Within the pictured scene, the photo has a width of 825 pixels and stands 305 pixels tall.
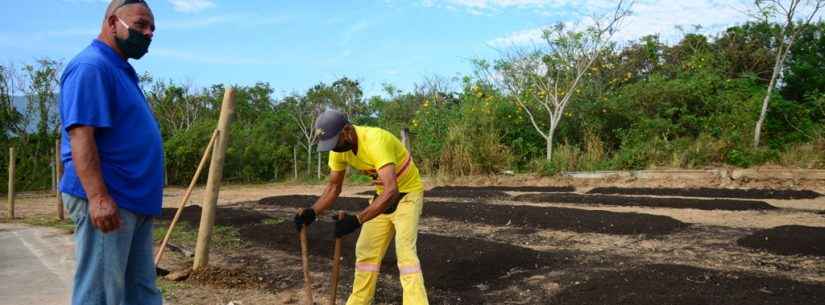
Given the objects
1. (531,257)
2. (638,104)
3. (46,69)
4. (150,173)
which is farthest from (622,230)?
(46,69)

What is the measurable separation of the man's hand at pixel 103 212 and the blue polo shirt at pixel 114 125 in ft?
0.31

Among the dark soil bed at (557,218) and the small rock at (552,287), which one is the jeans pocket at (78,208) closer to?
the small rock at (552,287)

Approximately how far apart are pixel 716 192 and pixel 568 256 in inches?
253

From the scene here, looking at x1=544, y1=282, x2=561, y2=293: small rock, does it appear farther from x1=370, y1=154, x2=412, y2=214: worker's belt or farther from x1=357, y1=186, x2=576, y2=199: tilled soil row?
x1=357, y1=186, x2=576, y2=199: tilled soil row

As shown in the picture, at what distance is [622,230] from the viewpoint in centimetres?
689

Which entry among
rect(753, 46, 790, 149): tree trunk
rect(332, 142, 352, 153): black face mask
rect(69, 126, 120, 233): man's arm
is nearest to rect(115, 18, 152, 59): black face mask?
rect(69, 126, 120, 233): man's arm

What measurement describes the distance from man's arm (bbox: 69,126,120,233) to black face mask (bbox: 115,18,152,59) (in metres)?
0.42

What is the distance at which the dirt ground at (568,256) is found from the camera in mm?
4180

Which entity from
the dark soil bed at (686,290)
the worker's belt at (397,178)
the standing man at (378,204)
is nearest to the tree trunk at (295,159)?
the dark soil bed at (686,290)

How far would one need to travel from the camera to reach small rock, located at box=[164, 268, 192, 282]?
4.88m

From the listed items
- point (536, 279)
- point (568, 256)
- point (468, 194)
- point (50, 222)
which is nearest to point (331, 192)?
point (536, 279)

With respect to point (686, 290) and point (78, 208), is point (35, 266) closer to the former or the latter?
point (78, 208)

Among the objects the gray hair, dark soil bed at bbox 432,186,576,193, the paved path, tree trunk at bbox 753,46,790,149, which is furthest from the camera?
tree trunk at bbox 753,46,790,149

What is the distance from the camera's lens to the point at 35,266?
17.8 feet
